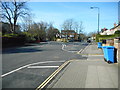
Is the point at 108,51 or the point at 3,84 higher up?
the point at 108,51

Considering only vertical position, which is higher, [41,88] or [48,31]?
[48,31]

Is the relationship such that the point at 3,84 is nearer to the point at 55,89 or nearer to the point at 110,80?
the point at 55,89

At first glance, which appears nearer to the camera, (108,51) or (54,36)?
(108,51)

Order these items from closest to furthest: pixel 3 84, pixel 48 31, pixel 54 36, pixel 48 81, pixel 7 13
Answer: pixel 3 84, pixel 48 81, pixel 7 13, pixel 48 31, pixel 54 36

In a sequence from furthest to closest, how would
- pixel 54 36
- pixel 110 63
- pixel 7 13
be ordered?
pixel 54 36 → pixel 7 13 → pixel 110 63

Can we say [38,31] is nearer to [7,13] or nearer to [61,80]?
[7,13]

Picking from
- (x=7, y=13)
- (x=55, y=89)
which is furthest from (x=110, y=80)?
(x=7, y=13)

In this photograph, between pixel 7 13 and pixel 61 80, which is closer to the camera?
pixel 61 80

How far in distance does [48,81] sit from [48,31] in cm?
7813

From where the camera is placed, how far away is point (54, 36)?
9181cm

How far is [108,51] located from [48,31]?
7512 cm

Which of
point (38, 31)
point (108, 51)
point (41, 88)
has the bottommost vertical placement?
point (41, 88)

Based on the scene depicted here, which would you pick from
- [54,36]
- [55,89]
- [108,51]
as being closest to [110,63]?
[108,51]

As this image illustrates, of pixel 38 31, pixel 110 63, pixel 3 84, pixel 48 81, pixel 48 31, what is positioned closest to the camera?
pixel 3 84
